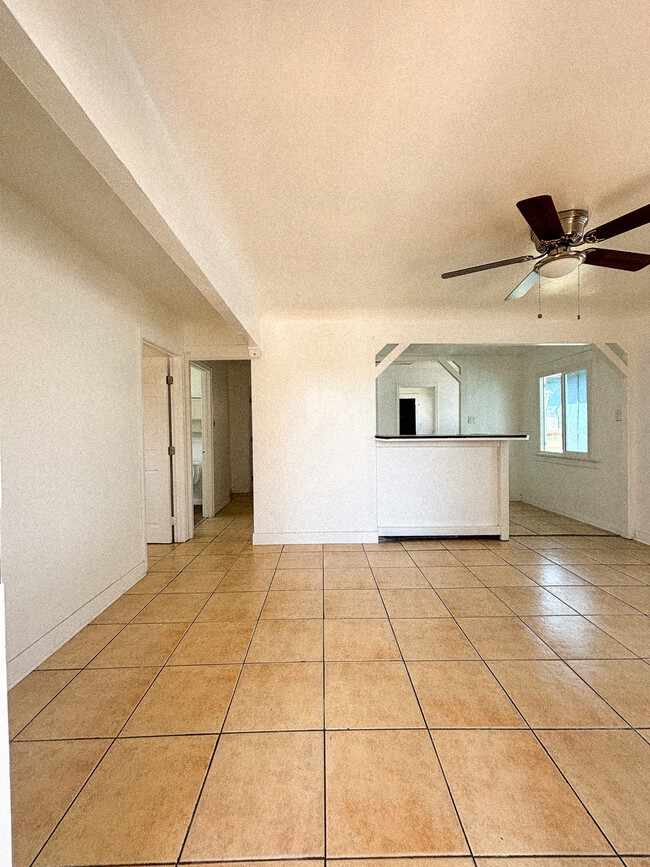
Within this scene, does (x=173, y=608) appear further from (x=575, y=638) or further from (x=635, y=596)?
(x=635, y=596)

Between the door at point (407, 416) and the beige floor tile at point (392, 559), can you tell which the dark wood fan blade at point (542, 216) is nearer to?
the beige floor tile at point (392, 559)

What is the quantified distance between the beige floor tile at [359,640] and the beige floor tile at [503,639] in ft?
1.50

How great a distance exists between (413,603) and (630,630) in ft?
4.01

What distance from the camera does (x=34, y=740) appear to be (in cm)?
160

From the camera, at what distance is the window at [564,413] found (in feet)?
17.1

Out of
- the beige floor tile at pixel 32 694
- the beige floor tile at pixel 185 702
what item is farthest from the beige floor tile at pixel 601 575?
the beige floor tile at pixel 32 694

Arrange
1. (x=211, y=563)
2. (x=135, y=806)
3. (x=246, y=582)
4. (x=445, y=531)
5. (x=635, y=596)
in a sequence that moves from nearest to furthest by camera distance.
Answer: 1. (x=135, y=806)
2. (x=635, y=596)
3. (x=246, y=582)
4. (x=211, y=563)
5. (x=445, y=531)

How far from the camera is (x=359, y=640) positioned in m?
2.29

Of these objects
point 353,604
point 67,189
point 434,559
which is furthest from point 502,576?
point 67,189

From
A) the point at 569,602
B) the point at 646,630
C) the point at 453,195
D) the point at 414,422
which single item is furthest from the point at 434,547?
the point at 414,422

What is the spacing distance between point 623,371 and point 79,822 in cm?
526

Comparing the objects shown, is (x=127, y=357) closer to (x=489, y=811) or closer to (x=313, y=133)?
(x=313, y=133)

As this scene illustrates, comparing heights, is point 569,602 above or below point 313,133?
below

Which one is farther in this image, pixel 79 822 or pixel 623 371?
pixel 623 371
